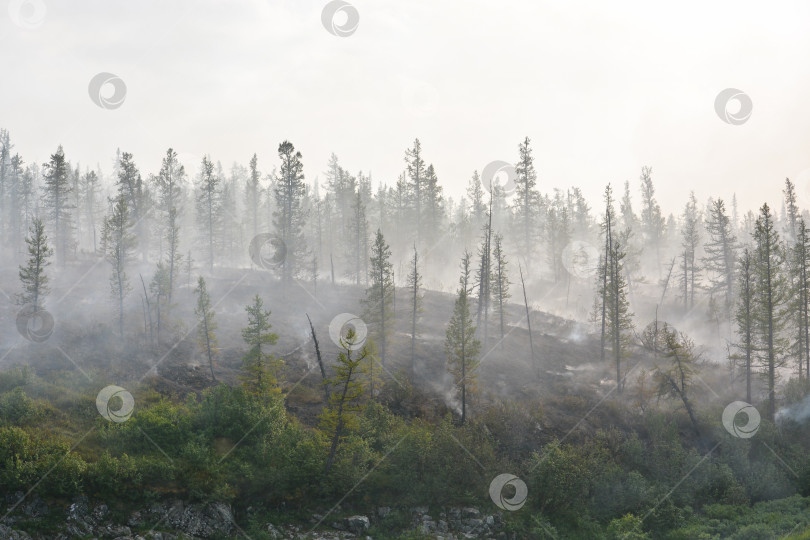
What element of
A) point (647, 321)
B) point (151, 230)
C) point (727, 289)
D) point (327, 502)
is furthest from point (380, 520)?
point (151, 230)

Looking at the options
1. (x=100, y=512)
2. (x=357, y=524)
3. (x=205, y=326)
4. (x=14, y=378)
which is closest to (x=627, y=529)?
(x=357, y=524)

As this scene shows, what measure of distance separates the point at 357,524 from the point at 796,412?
30.4 metres

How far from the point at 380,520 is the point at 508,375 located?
20.6 m

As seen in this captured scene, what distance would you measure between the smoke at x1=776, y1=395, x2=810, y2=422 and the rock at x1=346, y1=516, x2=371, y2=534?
2868 cm

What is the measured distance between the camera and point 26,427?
75.6 ft

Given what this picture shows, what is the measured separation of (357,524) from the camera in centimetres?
2242

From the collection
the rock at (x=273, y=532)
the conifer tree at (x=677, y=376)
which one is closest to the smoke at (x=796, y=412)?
the conifer tree at (x=677, y=376)

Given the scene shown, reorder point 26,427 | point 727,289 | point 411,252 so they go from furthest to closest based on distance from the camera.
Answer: point 411,252 → point 727,289 → point 26,427

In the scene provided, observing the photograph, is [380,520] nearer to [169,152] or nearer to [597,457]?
[597,457]

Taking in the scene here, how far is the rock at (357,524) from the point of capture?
22234mm

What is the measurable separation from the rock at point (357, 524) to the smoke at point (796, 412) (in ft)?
94.1

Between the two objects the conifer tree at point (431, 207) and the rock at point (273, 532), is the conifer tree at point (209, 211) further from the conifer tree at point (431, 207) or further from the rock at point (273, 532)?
the rock at point (273, 532)

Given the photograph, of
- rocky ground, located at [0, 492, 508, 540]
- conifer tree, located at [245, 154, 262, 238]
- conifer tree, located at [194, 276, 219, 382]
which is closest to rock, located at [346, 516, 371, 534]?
rocky ground, located at [0, 492, 508, 540]

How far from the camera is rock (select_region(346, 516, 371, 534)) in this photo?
22.2m
